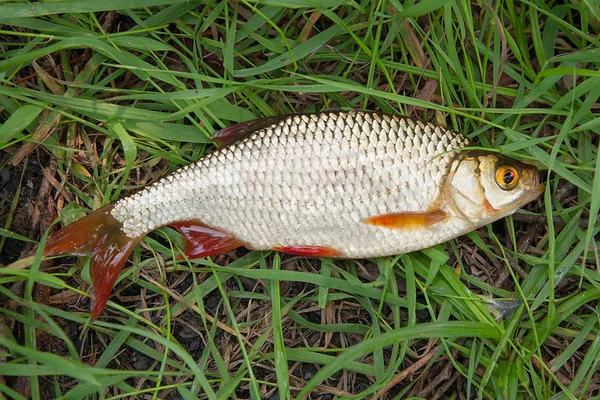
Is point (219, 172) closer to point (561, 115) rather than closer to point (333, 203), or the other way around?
point (333, 203)

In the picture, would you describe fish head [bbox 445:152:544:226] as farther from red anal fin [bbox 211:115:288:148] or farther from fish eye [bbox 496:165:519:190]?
red anal fin [bbox 211:115:288:148]

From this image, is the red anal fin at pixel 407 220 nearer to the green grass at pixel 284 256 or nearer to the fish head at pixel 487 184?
the fish head at pixel 487 184

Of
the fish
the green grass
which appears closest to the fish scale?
the fish

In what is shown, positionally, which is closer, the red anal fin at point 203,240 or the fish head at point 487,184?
the fish head at point 487,184

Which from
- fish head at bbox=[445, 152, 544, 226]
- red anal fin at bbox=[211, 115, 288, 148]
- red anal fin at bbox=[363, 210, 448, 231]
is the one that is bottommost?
red anal fin at bbox=[363, 210, 448, 231]

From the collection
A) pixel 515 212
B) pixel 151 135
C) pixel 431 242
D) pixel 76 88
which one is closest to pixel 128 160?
pixel 151 135

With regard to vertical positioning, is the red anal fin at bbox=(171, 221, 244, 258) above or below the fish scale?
below

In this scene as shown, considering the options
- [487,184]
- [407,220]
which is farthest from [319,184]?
[487,184]

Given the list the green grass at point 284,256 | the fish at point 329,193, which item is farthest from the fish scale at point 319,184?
the green grass at point 284,256

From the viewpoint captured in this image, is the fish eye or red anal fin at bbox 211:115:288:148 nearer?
the fish eye
